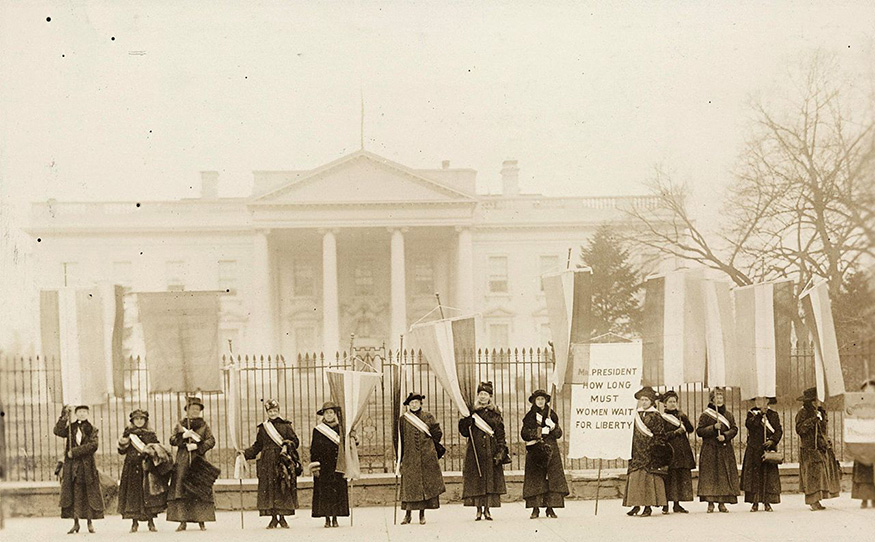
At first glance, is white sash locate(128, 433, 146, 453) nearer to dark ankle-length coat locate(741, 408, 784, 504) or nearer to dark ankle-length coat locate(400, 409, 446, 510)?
dark ankle-length coat locate(400, 409, 446, 510)

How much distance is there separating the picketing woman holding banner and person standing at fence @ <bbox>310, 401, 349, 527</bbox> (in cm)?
181

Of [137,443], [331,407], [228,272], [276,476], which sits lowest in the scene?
[276,476]

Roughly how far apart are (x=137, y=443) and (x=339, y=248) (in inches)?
1566

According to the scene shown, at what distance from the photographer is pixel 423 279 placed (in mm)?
51906

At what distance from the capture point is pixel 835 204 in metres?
26.6

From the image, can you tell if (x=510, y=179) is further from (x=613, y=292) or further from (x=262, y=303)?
(x=613, y=292)

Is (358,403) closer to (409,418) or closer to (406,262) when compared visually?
(409,418)

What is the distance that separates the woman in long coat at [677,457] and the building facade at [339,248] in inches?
1397

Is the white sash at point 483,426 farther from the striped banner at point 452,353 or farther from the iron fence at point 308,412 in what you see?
the iron fence at point 308,412

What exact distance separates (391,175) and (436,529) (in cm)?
3737

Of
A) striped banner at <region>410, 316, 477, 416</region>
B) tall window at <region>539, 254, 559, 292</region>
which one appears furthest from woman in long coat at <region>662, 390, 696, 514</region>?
tall window at <region>539, 254, 559, 292</region>

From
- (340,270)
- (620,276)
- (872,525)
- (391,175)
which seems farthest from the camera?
(340,270)

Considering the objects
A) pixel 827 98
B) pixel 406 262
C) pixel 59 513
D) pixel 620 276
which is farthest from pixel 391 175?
pixel 59 513

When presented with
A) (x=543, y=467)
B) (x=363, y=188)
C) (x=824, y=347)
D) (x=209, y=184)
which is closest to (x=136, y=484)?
(x=543, y=467)
